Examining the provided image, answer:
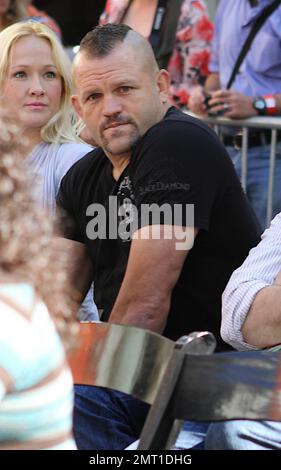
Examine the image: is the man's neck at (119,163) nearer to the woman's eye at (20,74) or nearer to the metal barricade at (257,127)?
the woman's eye at (20,74)

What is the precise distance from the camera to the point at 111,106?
11.2 feet

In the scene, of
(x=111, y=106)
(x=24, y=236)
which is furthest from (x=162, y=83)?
(x=24, y=236)

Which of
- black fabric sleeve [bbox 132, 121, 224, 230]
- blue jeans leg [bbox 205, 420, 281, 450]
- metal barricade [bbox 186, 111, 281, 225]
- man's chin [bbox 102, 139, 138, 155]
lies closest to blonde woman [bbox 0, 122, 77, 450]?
blue jeans leg [bbox 205, 420, 281, 450]

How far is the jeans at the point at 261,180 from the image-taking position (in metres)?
4.82

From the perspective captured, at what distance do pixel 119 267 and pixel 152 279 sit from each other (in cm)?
28

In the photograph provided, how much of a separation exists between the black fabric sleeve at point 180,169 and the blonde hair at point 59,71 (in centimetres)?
91

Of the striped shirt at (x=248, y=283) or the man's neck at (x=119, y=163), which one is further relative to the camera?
the man's neck at (x=119, y=163)

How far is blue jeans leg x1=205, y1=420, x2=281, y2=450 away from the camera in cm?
235

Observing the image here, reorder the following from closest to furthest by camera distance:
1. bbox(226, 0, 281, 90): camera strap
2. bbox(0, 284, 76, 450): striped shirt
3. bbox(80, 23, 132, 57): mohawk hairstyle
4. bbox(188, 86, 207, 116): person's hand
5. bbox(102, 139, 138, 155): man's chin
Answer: bbox(0, 284, 76, 450): striped shirt < bbox(102, 139, 138, 155): man's chin < bbox(80, 23, 132, 57): mohawk hairstyle < bbox(226, 0, 281, 90): camera strap < bbox(188, 86, 207, 116): person's hand

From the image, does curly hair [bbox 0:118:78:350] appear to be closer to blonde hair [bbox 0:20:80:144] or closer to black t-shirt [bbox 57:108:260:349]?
black t-shirt [bbox 57:108:260:349]

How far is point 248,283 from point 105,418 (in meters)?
0.54

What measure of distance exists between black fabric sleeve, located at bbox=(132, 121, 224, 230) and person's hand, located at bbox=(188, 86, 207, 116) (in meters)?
1.89

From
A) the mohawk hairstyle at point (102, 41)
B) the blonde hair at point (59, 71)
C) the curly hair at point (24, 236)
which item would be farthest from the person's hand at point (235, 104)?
the curly hair at point (24, 236)

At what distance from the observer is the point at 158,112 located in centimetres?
344
